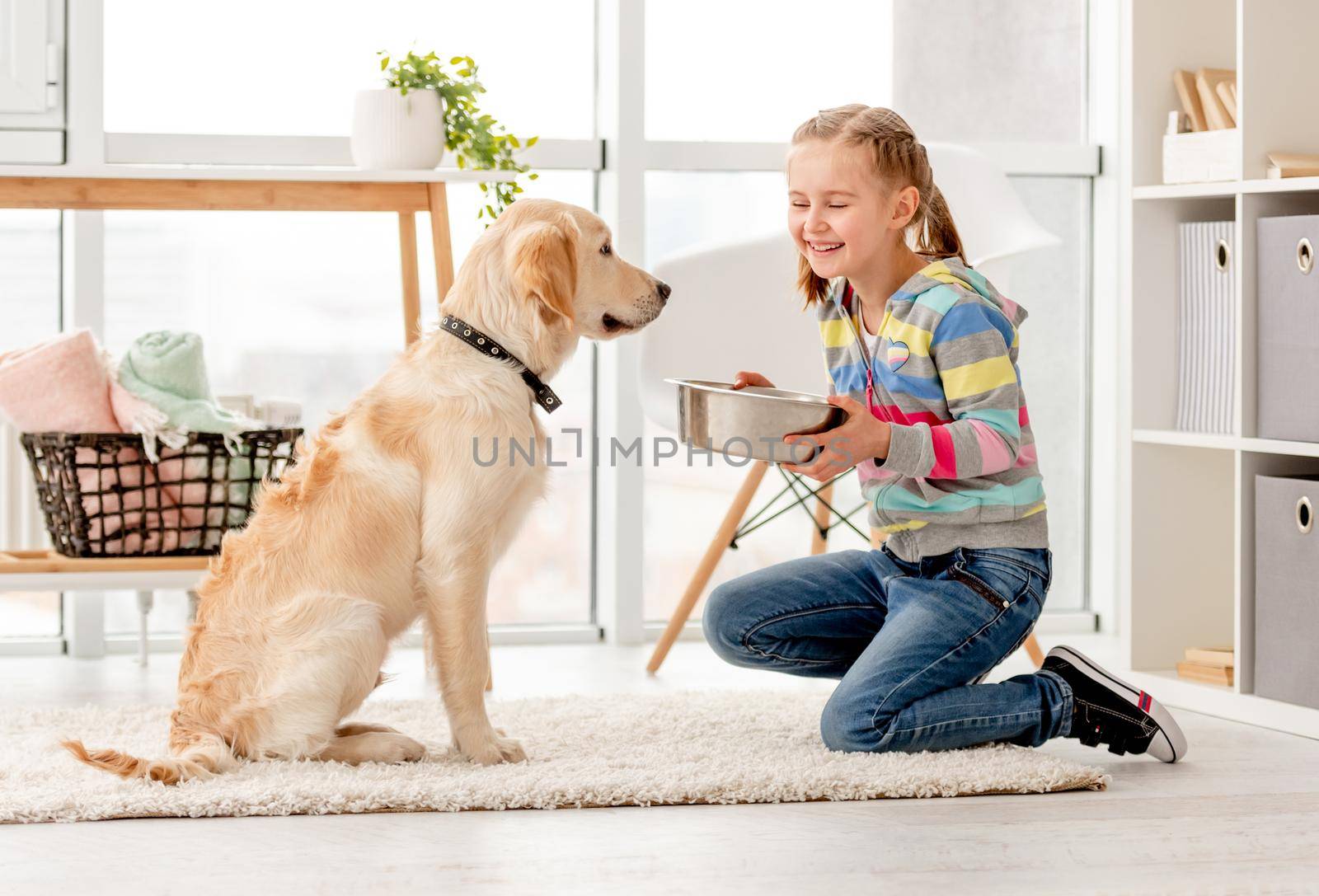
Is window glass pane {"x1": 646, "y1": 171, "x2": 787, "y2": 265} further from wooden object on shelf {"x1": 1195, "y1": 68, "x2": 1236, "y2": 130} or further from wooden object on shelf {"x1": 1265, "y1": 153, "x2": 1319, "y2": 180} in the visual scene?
wooden object on shelf {"x1": 1265, "y1": 153, "x2": 1319, "y2": 180}

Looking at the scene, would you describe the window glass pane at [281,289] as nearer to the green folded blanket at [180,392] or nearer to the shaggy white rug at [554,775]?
the green folded blanket at [180,392]

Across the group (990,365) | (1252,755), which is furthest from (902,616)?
(1252,755)

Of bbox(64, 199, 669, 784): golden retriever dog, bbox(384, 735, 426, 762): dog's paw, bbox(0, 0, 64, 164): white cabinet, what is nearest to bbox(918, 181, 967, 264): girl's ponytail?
bbox(64, 199, 669, 784): golden retriever dog

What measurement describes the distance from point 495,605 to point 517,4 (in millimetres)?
1468

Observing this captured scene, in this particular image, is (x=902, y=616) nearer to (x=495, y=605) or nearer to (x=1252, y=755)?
(x=1252, y=755)

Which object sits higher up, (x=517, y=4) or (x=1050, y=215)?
(x=517, y=4)

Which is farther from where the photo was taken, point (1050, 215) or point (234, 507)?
point (1050, 215)

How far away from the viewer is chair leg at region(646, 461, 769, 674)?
2.85 meters

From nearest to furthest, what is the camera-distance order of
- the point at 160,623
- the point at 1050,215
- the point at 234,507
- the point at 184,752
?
the point at 184,752 → the point at 234,507 → the point at 160,623 → the point at 1050,215

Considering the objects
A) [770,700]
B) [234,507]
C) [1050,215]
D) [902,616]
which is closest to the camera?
[902,616]

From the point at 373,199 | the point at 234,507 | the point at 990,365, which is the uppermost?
the point at 373,199

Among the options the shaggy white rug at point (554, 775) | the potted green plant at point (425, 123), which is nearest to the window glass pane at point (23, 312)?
the potted green plant at point (425, 123)

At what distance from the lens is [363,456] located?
1.95 m

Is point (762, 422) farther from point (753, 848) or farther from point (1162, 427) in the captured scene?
point (1162, 427)
